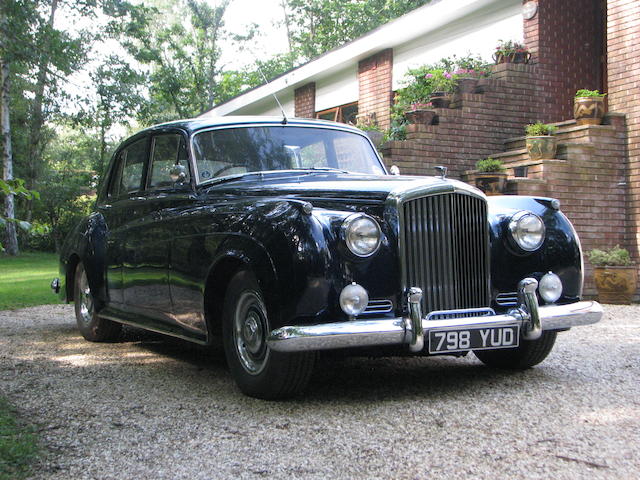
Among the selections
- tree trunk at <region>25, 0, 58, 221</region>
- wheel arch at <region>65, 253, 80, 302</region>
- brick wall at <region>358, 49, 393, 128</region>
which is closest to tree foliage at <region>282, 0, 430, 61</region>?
tree trunk at <region>25, 0, 58, 221</region>

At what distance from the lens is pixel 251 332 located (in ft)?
14.8

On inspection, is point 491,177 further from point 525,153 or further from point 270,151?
point 270,151

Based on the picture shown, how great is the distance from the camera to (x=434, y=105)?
39.8 ft

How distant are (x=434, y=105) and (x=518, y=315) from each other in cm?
797

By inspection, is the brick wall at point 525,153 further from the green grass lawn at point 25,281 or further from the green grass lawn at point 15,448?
the green grass lawn at point 15,448

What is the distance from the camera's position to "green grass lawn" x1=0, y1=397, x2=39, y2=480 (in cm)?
317

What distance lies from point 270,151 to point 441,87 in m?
7.16

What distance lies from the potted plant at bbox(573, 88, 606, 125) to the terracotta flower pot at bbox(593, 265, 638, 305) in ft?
6.88

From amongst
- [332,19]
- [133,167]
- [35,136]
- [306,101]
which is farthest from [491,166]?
[332,19]

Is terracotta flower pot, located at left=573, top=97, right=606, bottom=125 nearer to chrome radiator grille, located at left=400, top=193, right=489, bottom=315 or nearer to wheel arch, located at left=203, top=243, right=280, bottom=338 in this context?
chrome radiator grille, located at left=400, top=193, right=489, bottom=315

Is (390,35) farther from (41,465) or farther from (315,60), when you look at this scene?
(41,465)

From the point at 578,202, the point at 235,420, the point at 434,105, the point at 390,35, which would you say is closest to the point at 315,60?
the point at 390,35

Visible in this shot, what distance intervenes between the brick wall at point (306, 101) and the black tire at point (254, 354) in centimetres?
1431

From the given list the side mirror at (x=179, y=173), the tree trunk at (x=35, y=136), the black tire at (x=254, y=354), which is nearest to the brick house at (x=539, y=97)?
the side mirror at (x=179, y=173)
